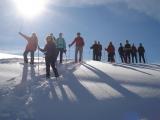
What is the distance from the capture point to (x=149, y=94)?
1450cm

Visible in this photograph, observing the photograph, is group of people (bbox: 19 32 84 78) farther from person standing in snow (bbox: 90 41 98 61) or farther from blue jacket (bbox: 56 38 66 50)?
person standing in snow (bbox: 90 41 98 61)

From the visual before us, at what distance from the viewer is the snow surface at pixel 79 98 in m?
11.8

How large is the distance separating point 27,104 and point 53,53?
609 centimetres

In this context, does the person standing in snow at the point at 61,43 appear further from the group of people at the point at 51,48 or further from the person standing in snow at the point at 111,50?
the person standing in snow at the point at 111,50

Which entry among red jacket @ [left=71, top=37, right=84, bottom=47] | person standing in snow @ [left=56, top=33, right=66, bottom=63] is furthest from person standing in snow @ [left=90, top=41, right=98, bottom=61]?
person standing in snow @ [left=56, top=33, right=66, bottom=63]

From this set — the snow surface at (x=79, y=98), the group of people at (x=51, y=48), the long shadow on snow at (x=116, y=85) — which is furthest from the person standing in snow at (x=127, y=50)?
the snow surface at (x=79, y=98)

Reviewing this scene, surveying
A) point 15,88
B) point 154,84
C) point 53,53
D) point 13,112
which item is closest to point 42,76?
point 53,53

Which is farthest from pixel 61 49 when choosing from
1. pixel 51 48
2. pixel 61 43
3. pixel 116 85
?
pixel 116 85

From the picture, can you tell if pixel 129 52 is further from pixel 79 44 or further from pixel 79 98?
pixel 79 98

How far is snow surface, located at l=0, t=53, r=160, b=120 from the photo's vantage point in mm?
11758

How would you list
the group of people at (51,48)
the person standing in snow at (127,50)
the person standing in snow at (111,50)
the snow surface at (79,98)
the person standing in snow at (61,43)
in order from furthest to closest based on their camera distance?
the person standing in snow at (111,50) < the person standing in snow at (127,50) < the person standing in snow at (61,43) < the group of people at (51,48) < the snow surface at (79,98)

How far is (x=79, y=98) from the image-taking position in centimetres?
1391

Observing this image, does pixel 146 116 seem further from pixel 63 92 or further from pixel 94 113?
pixel 63 92

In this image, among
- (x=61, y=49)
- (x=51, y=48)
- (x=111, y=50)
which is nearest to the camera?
(x=51, y=48)
